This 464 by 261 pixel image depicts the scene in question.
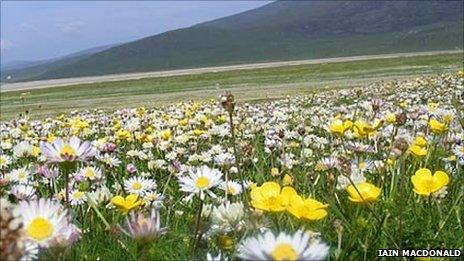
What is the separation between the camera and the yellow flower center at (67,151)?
2.06m

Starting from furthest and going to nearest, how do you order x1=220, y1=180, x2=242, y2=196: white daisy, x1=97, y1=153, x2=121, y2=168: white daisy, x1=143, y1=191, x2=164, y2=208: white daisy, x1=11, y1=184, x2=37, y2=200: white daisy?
x1=97, y1=153, x2=121, y2=168: white daisy < x1=143, y1=191, x2=164, y2=208: white daisy < x1=220, y1=180, x2=242, y2=196: white daisy < x1=11, y1=184, x2=37, y2=200: white daisy

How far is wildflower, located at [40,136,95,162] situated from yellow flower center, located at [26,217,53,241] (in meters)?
0.50

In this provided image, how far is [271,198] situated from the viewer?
1.97 m

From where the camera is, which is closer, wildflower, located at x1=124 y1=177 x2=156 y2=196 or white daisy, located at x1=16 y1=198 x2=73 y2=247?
white daisy, located at x1=16 y1=198 x2=73 y2=247

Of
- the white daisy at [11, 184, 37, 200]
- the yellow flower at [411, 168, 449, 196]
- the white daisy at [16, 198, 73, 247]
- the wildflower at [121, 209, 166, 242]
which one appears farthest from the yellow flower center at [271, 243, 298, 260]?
the white daisy at [11, 184, 37, 200]

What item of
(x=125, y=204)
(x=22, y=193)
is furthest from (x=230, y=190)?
(x=22, y=193)

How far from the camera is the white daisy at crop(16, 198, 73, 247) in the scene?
1.54 m

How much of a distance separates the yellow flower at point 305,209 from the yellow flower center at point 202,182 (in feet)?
1.67

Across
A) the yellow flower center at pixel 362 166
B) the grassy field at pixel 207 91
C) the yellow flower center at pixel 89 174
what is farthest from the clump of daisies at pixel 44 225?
the grassy field at pixel 207 91

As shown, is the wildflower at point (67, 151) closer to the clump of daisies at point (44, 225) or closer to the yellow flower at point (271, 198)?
the clump of daisies at point (44, 225)

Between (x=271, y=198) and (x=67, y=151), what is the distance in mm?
660

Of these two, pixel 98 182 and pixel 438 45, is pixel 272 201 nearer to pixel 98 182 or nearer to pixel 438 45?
pixel 98 182

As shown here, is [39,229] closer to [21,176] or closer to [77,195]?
[77,195]

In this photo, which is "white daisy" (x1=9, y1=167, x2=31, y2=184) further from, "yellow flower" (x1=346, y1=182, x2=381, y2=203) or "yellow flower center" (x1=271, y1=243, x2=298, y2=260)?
"yellow flower center" (x1=271, y1=243, x2=298, y2=260)
